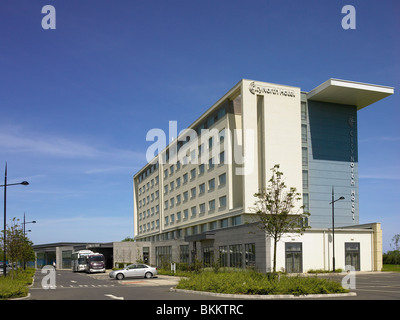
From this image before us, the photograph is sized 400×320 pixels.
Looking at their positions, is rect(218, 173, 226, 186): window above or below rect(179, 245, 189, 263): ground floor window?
above

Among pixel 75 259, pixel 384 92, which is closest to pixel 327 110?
pixel 384 92

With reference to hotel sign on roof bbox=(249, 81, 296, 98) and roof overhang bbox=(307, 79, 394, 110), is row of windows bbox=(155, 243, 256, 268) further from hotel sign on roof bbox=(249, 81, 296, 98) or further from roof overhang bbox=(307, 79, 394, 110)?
roof overhang bbox=(307, 79, 394, 110)

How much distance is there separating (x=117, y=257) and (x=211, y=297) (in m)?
73.6

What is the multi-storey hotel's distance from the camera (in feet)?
166

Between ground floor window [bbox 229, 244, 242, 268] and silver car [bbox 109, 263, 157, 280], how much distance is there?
1028 centimetres

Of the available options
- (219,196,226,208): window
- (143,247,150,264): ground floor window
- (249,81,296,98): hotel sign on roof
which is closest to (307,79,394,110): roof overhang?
(249,81,296,98): hotel sign on roof

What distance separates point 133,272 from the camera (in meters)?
46.2

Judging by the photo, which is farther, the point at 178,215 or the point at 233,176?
the point at 178,215

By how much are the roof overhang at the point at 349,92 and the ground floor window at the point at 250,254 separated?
22.2 metres

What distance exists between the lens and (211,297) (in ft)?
72.2

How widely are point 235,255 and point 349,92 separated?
25646 mm

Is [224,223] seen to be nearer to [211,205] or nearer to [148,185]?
[211,205]

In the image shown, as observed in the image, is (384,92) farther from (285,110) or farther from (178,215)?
(178,215)

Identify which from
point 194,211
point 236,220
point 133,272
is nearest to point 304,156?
point 236,220
